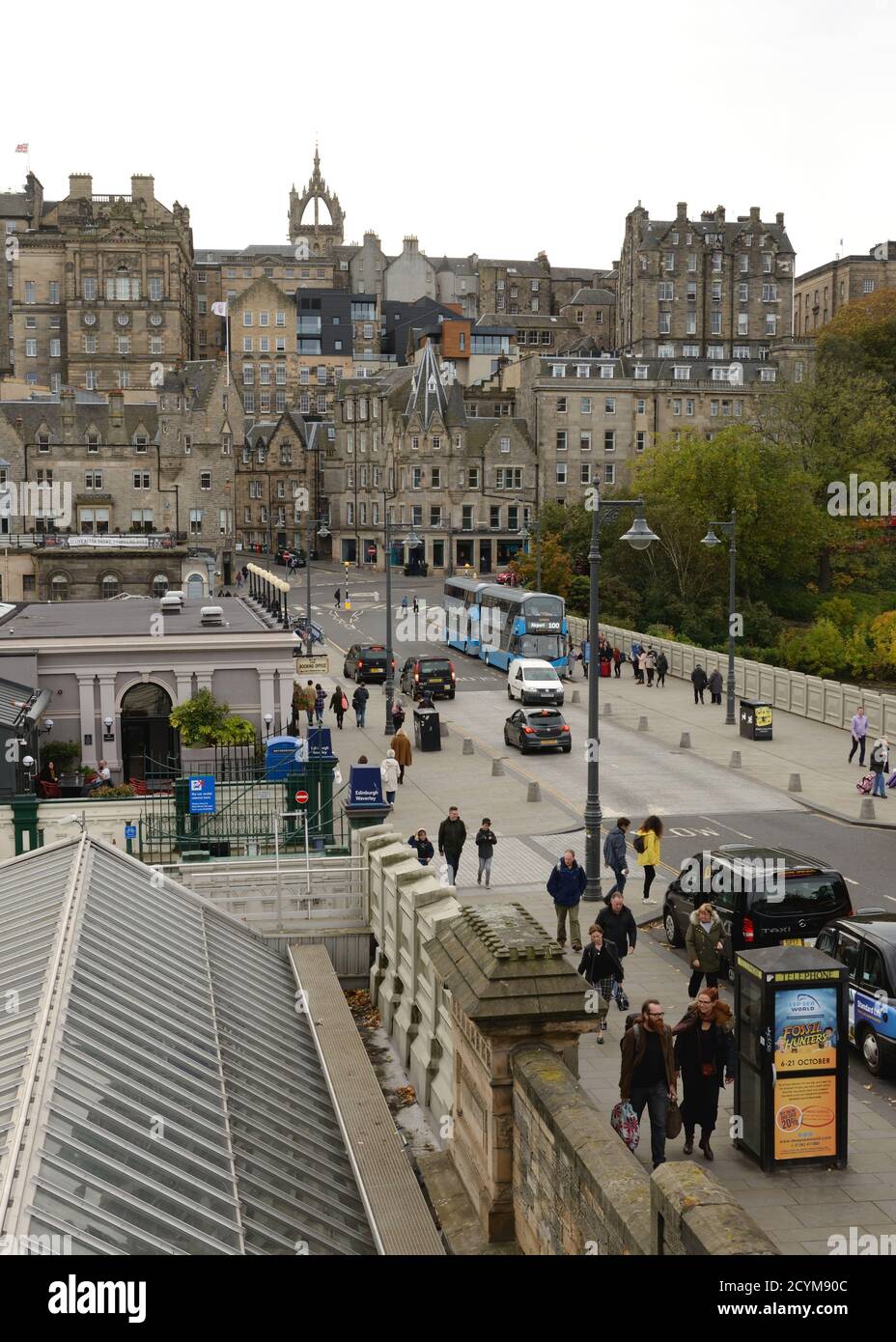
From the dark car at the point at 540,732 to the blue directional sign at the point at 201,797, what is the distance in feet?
59.8

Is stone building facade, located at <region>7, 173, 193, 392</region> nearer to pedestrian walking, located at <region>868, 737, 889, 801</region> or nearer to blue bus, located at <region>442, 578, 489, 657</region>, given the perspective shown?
blue bus, located at <region>442, 578, 489, 657</region>

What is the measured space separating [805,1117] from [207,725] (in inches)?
862

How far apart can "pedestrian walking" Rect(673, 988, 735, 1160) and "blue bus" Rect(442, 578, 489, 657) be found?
164 feet

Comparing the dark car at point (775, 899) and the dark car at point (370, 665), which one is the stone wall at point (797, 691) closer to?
the dark car at point (370, 665)

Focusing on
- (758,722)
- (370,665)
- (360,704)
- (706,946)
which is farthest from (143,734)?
(706,946)

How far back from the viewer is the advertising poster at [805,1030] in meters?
12.0

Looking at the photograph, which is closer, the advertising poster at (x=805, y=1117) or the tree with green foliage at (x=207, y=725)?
the advertising poster at (x=805, y=1117)

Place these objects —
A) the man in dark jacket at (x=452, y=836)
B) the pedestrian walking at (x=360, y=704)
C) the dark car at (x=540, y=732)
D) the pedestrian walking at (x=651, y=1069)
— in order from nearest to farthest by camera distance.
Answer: the pedestrian walking at (x=651, y=1069), the man in dark jacket at (x=452, y=836), the dark car at (x=540, y=732), the pedestrian walking at (x=360, y=704)

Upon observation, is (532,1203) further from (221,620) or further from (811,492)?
(811,492)

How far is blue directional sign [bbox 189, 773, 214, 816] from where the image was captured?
21656 millimetres

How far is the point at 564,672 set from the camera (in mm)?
55125

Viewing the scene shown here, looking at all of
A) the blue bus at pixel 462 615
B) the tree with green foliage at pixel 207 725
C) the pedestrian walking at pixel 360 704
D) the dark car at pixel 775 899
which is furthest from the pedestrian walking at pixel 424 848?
the blue bus at pixel 462 615

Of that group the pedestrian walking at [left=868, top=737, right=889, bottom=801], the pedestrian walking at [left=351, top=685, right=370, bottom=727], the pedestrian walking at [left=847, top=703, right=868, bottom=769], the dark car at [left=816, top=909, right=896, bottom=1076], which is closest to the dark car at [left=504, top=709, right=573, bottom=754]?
the pedestrian walking at [left=351, top=685, right=370, bottom=727]
